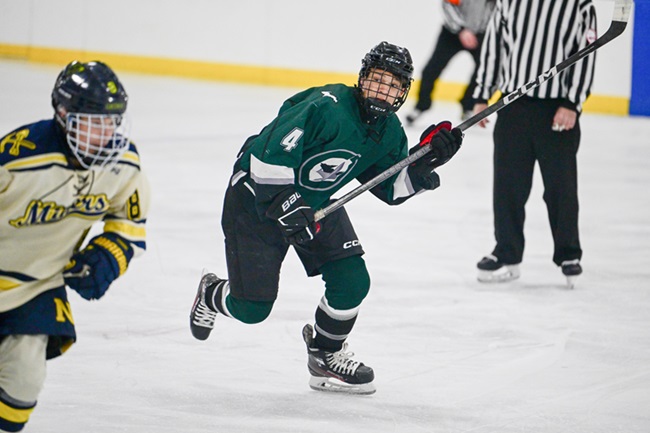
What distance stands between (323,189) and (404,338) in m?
0.84

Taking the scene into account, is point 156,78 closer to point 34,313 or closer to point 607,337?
point 607,337

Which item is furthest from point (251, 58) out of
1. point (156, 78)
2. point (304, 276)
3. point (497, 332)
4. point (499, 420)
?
point (499, 420)

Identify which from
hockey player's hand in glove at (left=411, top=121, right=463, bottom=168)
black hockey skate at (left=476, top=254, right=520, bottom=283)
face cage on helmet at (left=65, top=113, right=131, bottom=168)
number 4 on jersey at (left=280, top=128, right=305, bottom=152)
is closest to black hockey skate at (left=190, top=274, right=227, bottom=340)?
number 4 on jersey at (left=280, top=128, right=305, bottom=152)

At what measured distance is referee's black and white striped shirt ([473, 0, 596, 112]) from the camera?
427cm

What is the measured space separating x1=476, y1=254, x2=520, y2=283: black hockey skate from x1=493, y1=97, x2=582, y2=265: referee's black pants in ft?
0.10

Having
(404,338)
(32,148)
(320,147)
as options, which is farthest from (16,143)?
(404,338)

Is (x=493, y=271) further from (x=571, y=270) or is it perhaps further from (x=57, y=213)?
(x=57, y=213)

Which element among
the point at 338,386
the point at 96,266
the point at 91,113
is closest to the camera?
the point at 91,113

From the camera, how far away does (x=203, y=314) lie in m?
3.30

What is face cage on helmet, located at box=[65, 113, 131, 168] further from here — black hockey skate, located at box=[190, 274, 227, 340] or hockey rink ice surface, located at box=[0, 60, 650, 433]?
black hockey skate, located at box=[190, 274, 227, 340]

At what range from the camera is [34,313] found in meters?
2.32

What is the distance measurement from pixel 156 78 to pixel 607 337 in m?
8.19

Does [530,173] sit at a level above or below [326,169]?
below

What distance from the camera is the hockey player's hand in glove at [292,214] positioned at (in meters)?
2.84
